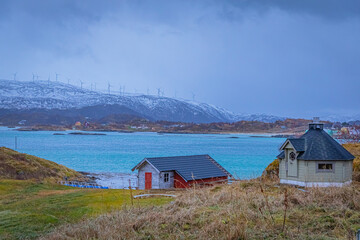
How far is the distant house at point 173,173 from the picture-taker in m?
27.8

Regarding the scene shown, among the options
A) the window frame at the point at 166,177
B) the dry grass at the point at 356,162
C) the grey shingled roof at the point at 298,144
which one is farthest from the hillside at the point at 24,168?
the dry grass at the point at 356,162

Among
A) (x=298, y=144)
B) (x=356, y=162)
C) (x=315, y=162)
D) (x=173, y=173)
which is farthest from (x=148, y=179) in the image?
(x=356, y=162)

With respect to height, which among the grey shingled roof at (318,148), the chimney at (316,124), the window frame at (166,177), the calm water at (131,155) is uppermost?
the chimney at (316,124)

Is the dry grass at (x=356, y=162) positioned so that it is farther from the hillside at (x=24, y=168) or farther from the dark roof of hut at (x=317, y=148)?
the hillside at (x=24, y=168)

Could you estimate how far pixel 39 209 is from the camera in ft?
52.8

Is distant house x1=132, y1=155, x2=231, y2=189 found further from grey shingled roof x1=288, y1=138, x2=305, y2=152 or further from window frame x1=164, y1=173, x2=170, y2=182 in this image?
grey shingled roof x1=288, y1=138, x2=305, y2=152

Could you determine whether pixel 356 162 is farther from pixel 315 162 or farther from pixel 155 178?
pixel 155 178

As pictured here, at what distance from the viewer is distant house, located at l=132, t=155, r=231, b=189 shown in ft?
91.1

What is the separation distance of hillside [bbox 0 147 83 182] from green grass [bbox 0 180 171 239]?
9.82 meters

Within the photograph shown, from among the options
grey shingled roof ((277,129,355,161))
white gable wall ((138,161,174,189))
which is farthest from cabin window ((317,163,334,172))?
white gable wall ((138,161,174,189))

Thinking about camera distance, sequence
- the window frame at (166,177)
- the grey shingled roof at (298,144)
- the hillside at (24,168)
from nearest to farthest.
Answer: the grey shingled roof at (298,144) < the window frame at (166,177) < the hillside at (24,168)

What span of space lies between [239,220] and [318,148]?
13298 millimetres

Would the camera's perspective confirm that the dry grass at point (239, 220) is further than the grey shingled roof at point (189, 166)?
No

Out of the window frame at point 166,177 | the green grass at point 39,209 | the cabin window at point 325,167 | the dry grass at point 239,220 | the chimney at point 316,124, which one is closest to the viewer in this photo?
the dry grass at point 239,220
